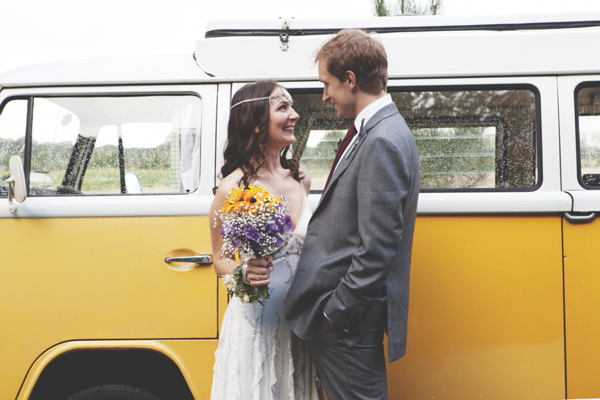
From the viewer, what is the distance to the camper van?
248cm

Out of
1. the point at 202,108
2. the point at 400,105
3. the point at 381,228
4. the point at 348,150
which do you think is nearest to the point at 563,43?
the point at 400,105

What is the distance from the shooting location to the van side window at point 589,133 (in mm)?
2531

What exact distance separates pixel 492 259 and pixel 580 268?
0.42m

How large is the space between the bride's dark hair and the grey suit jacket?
49 cm

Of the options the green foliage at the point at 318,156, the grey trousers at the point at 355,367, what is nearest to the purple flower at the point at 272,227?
the grey trousers at the point at 355,367

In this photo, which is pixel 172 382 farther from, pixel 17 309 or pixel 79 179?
pixel 79 179

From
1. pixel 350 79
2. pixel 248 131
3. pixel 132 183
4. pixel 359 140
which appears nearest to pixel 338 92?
pixel 350 79

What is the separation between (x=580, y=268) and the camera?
96.7 inches

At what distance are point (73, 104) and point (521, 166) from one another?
94.1 inches

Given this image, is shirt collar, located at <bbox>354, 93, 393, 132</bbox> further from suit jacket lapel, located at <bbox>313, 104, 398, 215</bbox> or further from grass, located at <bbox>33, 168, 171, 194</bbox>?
grass, located at <bbox>33, 168, 171, 194</bbox>

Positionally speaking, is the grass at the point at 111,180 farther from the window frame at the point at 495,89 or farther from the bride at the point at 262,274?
the window frame at the point at 495,89

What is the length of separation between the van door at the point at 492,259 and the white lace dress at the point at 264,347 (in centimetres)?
58

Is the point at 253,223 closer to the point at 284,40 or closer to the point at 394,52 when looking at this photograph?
the point at 284,40

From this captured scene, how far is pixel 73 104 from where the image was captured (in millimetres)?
2691
